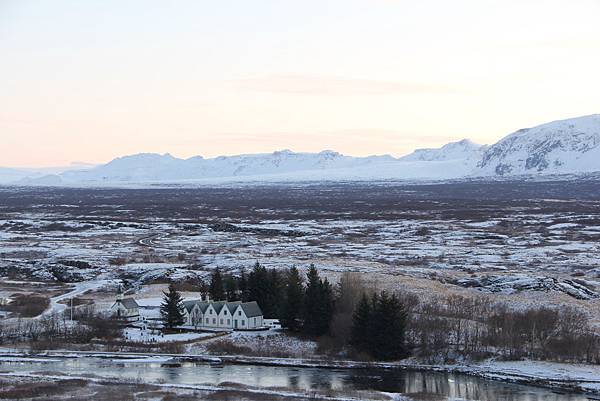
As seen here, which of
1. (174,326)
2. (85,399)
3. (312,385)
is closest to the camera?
(85,399)

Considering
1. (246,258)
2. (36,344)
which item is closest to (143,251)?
(246,258)

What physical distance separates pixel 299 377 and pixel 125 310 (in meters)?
22.9

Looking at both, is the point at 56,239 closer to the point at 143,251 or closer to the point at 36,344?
the point at 143,251

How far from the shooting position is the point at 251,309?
2625 inches

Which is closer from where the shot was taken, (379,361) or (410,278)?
(379,361)

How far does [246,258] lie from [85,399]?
5831 cm

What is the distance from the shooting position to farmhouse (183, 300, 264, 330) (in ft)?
217

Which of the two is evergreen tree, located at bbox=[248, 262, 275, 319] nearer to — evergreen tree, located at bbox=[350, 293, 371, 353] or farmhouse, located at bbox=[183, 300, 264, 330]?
farmhouse, located at bbox=[183, 300, 264, 330]

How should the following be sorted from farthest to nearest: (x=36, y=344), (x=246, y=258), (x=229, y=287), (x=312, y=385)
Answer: (x=246, y=258), (x=229, y=287), (x=36, y=344), (x=312, y=385)

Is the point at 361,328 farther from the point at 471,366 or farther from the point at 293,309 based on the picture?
the point at 471,366

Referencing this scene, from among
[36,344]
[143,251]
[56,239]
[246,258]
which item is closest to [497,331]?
[36,344]

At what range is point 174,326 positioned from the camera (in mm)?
67625

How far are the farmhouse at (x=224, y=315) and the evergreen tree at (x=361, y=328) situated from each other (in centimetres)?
985

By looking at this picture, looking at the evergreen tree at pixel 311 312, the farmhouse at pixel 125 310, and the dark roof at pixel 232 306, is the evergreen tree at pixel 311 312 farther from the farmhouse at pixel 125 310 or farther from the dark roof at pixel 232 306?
the farmhouse at pixel 125 310
